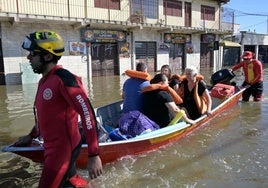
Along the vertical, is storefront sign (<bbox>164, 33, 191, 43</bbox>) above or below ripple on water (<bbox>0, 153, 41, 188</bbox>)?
above

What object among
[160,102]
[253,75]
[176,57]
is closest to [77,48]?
[176,57]

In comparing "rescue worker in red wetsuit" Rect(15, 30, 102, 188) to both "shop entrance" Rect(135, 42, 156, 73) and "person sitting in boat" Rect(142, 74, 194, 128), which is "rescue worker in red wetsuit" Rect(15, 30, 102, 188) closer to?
"person sitting in boat" Rect(142, 74, 194, 128)

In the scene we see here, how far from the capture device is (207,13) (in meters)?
28.0

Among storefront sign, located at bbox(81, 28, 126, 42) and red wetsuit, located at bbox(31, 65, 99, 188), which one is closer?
red wetsuit, located at bbox(31, 65, 99, 188)

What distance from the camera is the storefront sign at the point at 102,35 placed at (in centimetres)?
1886

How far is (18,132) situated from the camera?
6855mm

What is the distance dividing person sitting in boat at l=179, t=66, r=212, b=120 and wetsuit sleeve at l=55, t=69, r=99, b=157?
14.1 feet

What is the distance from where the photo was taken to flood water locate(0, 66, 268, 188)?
4.34 meters

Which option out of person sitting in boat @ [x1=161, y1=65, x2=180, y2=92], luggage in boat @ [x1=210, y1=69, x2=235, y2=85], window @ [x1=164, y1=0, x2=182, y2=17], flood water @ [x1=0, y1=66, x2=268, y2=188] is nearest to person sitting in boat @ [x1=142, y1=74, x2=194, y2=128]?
flood water @ [x1=0, y1=66, x2=268, y2=188]

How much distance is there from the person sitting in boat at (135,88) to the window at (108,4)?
14.6m

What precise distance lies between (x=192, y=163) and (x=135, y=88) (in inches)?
63.3

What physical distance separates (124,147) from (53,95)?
2.39 m

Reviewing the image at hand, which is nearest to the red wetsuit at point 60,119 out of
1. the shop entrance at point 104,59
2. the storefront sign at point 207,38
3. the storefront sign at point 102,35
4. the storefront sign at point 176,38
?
the storefront sign at point 102,35

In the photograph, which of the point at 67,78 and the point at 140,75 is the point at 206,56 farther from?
the point at 67,78
